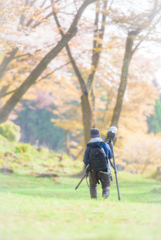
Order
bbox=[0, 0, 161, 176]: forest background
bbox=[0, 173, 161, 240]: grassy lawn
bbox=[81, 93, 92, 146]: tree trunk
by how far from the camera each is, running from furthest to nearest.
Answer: bbox=[81, 93, 92, 146]: tree trunk
bbox=[0, 0, 161, 176]: forest background
bbox=[0, 173, 161, 240]: grassy lawn

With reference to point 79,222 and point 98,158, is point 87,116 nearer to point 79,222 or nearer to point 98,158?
point 98,158

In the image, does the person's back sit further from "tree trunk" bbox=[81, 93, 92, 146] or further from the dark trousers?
"tree trunk" bbox=[81, 93, 92, 146]

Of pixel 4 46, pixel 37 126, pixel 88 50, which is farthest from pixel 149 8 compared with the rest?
pixel 37 126

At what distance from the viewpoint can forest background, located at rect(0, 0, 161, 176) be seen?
761 cm

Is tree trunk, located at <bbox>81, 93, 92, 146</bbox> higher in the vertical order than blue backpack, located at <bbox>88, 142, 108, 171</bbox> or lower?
higher

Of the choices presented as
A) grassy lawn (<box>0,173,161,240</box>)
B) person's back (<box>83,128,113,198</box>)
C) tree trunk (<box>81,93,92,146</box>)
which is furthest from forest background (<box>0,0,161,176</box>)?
grassy lawn (<box>0,173,161,240</box>)

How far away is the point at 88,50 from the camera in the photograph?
453 inches

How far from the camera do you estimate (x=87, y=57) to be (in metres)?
11.9

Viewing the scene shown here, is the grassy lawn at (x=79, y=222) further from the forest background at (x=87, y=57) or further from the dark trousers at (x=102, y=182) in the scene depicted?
the forest background at (x=87, y=57)

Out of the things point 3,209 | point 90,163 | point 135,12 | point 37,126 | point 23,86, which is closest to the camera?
point 3,209

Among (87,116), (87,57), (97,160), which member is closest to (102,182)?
(97,160)

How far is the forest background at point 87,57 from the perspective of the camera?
7.61 meters

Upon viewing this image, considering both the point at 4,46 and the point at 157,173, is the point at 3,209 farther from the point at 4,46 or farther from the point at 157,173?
the point at 157,173

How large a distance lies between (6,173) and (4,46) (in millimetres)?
5755
